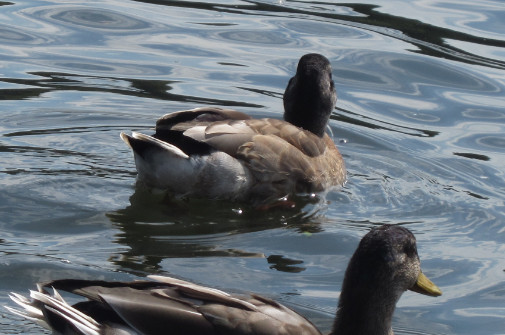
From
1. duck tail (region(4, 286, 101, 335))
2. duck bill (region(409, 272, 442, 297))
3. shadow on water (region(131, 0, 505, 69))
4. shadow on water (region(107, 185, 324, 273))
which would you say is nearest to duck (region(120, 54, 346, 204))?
shadow on water (region(107, 185, 324, 273))

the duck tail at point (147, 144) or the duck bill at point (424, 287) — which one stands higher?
the duck tail at point (147, 144)

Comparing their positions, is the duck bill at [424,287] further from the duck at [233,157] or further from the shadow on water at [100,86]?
the shadow on water at [100,86]

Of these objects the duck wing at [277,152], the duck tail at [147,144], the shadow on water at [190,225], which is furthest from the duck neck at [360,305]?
the duck wing at [277,152]

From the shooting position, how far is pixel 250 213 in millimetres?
8758

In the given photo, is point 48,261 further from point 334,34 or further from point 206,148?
point 334,34

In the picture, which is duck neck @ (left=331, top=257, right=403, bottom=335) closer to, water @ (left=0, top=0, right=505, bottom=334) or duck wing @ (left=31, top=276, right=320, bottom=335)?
duck wing @ (left=31, top=276, right=320, bottom=335)

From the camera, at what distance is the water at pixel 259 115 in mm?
7426

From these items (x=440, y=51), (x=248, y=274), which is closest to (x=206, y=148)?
(x=248, y=274)

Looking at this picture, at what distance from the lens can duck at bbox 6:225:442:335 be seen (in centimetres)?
569

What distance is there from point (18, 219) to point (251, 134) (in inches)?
73.5

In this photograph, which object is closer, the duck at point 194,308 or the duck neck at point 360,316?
the duck at point 194,308

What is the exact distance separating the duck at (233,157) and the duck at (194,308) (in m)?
2.49

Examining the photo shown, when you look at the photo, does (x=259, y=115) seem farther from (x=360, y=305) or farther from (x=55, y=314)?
(x=55, y=314)

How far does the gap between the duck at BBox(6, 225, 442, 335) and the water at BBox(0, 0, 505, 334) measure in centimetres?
57
